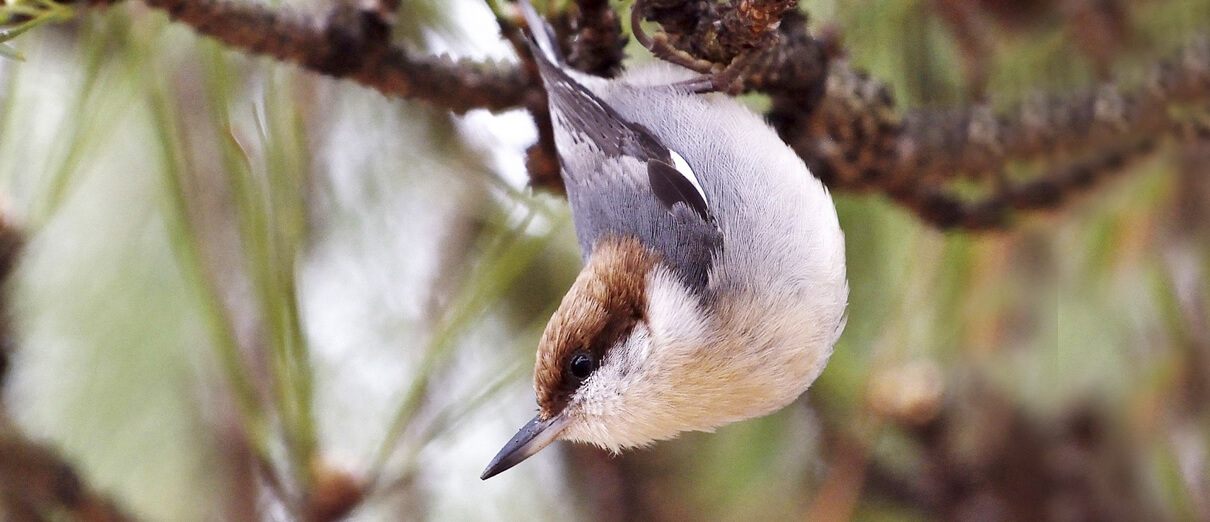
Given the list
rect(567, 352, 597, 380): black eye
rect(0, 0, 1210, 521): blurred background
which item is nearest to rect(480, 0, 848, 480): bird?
rect(567, 352, 597, 380): black eye

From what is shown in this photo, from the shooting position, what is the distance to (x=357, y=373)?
1.24 meters

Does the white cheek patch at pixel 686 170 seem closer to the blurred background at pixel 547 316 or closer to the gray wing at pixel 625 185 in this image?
the gray wing at pixel 625 185

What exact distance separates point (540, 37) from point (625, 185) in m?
0.17

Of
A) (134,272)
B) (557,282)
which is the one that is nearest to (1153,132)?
(557,282)

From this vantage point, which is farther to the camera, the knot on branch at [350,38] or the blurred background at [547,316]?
the blurred background at [547,316]

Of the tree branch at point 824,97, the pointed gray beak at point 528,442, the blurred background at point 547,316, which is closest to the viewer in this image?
the tree branch at point 824,97

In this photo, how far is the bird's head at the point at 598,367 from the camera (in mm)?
784

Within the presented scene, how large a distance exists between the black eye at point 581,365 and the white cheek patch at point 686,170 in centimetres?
17

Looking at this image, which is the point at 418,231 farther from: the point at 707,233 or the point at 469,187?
the point at 707,233

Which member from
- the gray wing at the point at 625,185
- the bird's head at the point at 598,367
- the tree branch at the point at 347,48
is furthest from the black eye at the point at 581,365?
the tree branch at the point at 347,48

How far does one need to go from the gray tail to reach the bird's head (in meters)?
0.19

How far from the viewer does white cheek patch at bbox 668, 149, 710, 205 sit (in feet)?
2.75

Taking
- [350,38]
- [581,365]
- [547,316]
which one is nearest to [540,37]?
[350,38]

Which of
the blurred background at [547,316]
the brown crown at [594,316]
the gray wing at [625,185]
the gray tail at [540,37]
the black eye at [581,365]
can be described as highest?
the gray tail at [540,37]
